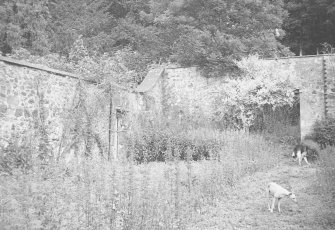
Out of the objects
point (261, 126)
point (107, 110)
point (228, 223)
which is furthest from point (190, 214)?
point (261, 126)

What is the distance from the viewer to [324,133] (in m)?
11.5

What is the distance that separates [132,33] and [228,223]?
53.4 feet

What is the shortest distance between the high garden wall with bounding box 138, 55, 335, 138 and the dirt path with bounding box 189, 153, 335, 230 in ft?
18.1

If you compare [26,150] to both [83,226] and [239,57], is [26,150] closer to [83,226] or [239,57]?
[83,226]

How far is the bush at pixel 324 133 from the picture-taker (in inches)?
445

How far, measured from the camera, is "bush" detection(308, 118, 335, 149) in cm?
1130

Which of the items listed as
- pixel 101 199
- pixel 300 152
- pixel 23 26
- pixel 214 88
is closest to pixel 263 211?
pixel 101 199

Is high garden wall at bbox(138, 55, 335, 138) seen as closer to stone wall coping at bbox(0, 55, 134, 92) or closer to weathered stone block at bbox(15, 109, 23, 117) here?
stone wall coping at bbox(0, 55, 134, 92)

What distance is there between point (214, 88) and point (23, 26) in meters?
9.75

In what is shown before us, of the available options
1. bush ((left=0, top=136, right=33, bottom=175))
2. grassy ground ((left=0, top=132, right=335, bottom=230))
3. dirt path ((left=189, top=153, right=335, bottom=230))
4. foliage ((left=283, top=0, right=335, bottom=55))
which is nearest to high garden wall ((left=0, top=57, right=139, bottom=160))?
bush ((left=0, top=136, right=33, bottom=175))

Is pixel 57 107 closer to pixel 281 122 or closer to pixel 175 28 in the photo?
pixel 281 122

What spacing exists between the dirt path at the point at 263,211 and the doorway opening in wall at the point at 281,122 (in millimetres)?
4903

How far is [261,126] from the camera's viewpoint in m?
12.9

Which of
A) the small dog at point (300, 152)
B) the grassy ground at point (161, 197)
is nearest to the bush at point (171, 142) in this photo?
the grassy ground at point (161, 197)
